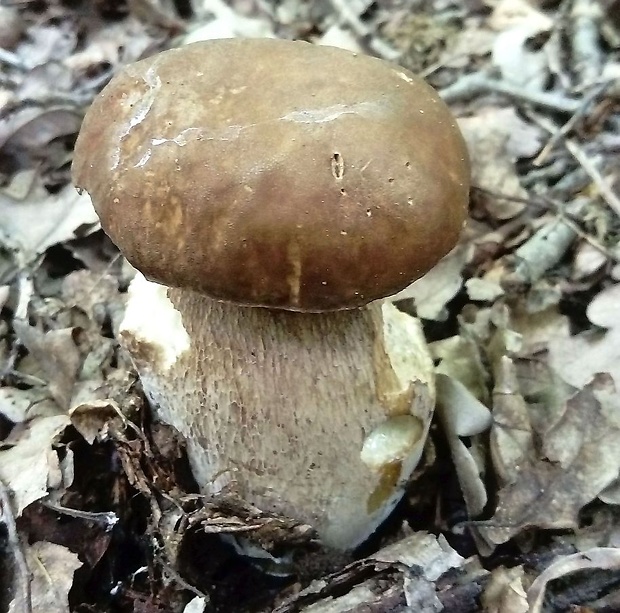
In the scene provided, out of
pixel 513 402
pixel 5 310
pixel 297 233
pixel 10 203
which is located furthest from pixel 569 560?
pixel 10 203

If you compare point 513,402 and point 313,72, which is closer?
point 313,72

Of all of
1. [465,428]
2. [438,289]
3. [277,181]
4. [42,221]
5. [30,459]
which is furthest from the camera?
[42,221]

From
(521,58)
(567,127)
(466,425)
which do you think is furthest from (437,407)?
(521,58)

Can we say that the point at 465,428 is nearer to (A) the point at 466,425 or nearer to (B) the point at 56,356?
(A) the point at 466,425

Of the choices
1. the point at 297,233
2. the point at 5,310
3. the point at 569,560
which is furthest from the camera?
the point at 5,310

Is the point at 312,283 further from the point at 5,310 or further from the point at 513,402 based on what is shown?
the point at 5,310

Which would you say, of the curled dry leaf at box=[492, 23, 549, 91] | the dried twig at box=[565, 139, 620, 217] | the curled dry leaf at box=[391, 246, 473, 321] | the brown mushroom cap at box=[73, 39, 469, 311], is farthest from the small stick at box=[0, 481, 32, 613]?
the curled dry leaf at box=[492, 23, 549, 91]

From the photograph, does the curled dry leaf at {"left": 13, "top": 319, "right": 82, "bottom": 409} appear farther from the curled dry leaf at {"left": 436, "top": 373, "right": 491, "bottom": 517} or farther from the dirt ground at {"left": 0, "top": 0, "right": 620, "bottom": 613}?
the curled dry leaf at {"left": 436, "top": 373, "right": 491, "bottom": 517}

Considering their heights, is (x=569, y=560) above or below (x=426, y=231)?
below
